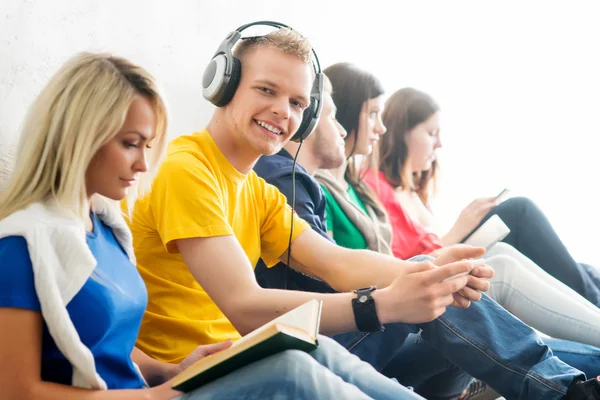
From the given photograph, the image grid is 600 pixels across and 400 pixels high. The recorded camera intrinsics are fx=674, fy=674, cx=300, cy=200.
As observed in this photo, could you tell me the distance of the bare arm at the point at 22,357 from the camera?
0.73 metres

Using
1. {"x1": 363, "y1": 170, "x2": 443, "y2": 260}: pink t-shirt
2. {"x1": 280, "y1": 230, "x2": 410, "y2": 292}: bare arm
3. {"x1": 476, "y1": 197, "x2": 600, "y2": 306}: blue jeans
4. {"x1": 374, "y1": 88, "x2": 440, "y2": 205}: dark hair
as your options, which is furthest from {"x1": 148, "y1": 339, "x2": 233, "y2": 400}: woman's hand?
{"x1": 374, "y1": 88, "x2": 440, "y2": 205}: dark hair

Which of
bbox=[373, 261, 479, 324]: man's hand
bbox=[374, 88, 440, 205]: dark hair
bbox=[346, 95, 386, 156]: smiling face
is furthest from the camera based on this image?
bbox=[374, 88, 440, 205]: dark hair

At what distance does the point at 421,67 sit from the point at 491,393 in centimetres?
161

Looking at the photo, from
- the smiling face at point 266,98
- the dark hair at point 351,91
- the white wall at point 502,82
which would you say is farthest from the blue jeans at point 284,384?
→ the white wall at point 502,82

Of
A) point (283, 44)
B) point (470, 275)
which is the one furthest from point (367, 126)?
point (470, 275)

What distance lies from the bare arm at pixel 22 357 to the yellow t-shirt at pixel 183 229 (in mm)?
362

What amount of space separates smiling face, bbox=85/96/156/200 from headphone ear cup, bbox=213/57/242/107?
39cm

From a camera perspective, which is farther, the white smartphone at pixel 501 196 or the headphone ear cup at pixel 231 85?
the white smartphone at pixel 501 196

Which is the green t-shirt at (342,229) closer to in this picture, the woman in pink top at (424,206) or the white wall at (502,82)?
the woman in pink top at (424,206)

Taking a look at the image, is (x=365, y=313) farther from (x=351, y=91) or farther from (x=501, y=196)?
(x=501, y=196)

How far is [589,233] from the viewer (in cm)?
329

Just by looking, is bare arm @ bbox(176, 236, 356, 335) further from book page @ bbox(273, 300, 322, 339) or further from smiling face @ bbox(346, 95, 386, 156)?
smiling face @ bbox(346, 95, 386, 156)

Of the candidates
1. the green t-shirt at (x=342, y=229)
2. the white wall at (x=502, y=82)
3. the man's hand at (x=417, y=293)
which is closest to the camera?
the man's hand at (x=417, y=293)

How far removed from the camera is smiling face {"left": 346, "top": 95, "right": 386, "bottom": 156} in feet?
6.78
